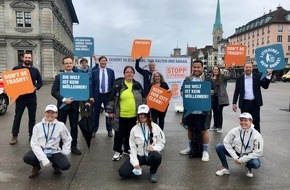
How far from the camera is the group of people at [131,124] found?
191 inches

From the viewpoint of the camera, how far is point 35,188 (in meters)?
4.46

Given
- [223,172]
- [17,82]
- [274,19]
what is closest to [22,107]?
[17,82]

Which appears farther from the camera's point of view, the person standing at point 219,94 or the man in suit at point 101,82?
the person standing at point 219,94

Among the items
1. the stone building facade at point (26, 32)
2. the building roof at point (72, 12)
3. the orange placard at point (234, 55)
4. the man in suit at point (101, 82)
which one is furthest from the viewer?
the building roof at point (72, 12)

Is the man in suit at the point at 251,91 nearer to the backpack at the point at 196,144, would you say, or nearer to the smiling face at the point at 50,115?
the backpack at the point at 196,144

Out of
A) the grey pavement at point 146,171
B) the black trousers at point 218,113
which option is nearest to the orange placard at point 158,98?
the grey pavement at point 146,171

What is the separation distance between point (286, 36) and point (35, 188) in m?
87.5

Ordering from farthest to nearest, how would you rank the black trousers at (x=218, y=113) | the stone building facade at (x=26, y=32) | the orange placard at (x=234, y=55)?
the stone building facade at (x=26, y=32) < the black trousers at (x=218, y=113) < the orange placard at (x=234, y=55)

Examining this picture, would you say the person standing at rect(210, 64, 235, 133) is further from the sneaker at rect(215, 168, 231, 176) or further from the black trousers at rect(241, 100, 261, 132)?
the sneaker at rect(215, 168, 231, 176)

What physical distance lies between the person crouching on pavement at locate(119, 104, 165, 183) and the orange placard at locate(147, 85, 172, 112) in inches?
53.1

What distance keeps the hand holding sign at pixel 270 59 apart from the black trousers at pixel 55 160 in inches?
163

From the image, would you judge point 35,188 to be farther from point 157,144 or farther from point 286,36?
point 286,36

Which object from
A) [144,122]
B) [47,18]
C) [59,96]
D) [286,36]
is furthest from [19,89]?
[286,36]

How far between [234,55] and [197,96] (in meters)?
2.37
